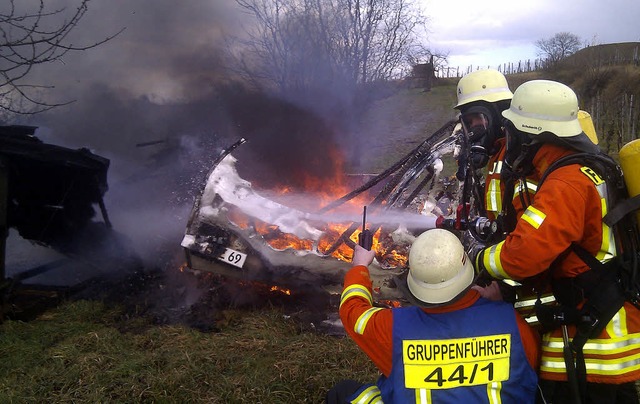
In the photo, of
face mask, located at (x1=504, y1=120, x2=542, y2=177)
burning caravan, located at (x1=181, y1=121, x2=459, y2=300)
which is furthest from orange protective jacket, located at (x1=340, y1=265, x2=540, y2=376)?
burning caravan, located at (x1=181, y1=121, x2=459, y2=300)

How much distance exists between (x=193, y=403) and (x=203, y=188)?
2.03 meters

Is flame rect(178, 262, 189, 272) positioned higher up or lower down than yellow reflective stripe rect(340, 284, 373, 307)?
lower down

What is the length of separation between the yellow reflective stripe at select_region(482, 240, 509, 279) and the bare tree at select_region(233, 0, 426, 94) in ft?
27.2

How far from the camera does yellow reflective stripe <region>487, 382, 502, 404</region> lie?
1.94 meters

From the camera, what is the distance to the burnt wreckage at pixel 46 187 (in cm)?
550

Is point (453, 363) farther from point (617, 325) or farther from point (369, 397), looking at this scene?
point (617, 325)

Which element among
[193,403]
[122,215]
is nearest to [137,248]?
[122,215]

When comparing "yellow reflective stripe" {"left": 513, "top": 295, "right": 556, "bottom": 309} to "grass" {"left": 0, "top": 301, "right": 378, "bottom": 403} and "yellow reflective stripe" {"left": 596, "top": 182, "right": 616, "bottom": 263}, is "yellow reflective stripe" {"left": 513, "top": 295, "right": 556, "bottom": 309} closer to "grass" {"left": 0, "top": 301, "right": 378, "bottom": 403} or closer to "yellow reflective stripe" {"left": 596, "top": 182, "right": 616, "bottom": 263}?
"yellow reflective stripe" {"left": 596, "top": 182, "right": 616, "bottom": 263}

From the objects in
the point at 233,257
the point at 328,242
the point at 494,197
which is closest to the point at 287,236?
the point at 328,242

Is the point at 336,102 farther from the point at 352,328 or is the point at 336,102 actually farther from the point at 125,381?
the point at 352,328

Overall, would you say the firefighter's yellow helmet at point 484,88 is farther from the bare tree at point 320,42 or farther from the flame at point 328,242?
the bare tree at point 320,42

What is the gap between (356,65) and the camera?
11.5m

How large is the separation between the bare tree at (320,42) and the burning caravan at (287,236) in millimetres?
5801

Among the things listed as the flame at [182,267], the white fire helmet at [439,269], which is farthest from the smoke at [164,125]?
the white fire helmet at [439,269]
